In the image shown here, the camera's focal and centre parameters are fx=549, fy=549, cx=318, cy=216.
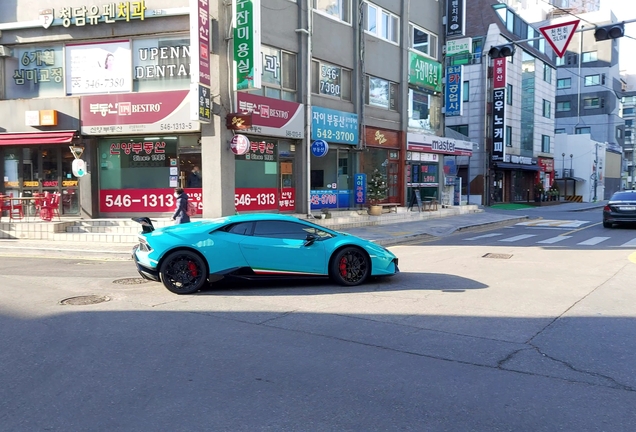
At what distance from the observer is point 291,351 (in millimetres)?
5918

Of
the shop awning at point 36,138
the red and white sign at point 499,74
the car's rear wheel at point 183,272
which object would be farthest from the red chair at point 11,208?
the red and white sign at point 499,74

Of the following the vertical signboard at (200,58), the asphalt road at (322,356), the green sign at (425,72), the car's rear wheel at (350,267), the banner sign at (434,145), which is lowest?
the asphalt road at (322,356)

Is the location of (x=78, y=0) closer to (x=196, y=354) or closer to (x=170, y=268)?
(x=170, y=268)

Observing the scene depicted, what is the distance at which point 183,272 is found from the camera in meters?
8.97

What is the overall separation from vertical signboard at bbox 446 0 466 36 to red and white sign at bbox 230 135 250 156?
55.0 ft

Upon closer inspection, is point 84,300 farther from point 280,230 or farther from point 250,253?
point 280,230

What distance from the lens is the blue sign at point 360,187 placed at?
2356 cm

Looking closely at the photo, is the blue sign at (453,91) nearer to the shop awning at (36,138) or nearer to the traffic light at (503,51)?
the traffic light at (503,51)

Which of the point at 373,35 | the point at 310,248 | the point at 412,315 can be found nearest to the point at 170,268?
the point at 310,248

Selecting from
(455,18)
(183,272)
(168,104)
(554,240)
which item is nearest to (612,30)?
(554,240)

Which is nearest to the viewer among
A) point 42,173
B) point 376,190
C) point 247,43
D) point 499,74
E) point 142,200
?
point 247,43

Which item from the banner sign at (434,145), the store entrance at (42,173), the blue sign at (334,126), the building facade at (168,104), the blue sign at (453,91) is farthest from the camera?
the blue sign at (453,91)

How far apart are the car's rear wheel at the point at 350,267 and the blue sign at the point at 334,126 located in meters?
12.1

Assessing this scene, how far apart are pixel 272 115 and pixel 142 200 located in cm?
537
